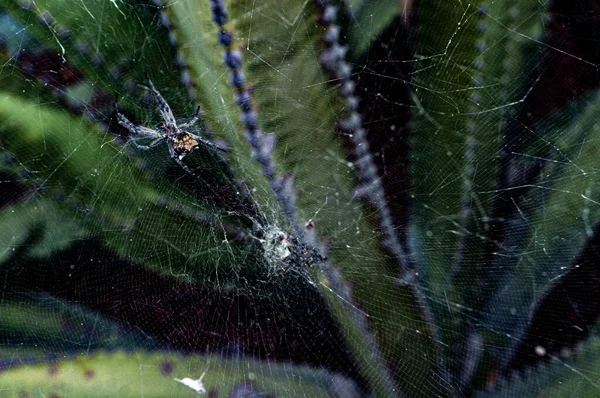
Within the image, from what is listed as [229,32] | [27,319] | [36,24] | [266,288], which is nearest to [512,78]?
[229,32]

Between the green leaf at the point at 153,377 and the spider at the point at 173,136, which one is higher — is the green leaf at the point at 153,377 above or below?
below

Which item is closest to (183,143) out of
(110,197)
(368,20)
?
(110,197)

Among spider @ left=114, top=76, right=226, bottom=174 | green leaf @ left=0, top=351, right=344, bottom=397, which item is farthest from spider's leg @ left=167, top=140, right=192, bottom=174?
green leaf @ left=0, top=351, right=344, bottom=397

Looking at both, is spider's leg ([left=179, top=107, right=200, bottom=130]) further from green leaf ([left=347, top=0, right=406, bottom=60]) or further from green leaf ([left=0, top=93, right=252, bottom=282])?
green leaf ([left=347, top=0, right=406, bottom=60])

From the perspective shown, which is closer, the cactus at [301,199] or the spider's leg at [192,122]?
the cactus at [301,199]

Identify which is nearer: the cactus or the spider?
the cactus

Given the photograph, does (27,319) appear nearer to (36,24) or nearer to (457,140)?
(36,24)

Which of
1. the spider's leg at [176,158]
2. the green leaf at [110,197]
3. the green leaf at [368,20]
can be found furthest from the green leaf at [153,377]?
the green leaf at [368,20]

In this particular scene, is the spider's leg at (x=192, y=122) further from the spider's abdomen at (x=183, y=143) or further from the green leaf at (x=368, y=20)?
the green leaf at (x=368, y=20)
